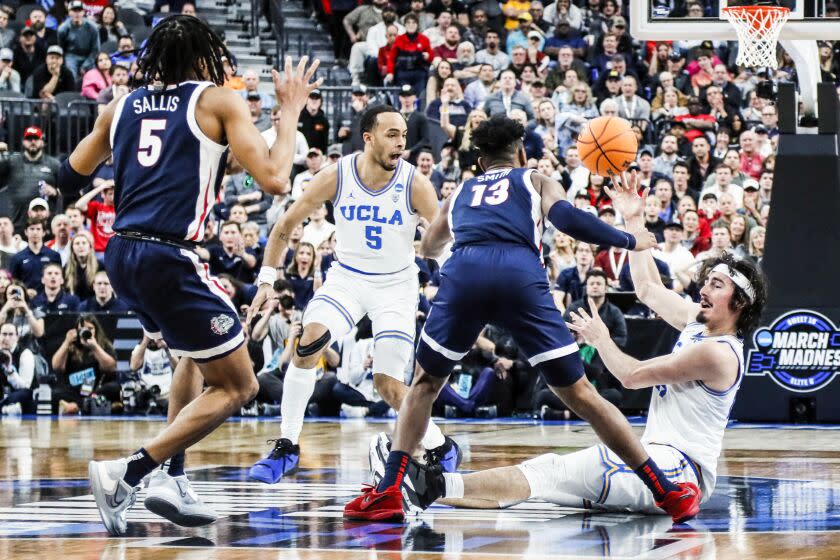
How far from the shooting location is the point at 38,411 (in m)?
15.7

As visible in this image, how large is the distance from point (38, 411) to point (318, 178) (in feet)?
25.4

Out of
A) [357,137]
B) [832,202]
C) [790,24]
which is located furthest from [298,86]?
[357,137]

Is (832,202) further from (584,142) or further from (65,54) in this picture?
(65,54)

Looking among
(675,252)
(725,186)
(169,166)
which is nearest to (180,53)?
(169,166)

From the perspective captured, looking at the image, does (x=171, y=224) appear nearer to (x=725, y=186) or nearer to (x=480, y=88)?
(x=725, y=186)

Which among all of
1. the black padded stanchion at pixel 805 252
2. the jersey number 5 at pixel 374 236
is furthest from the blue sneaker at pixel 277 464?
the black padded stanchion at pixel 805 252

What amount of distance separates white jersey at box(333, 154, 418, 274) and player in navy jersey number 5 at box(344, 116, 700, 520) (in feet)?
6.54

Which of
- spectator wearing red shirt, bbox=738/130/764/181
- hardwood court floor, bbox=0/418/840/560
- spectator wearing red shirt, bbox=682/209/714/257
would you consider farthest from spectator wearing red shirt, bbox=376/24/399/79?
hardwood court floor, bbox=0/418/840/560

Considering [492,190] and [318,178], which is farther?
[318,178]

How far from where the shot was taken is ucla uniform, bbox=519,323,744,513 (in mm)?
7117

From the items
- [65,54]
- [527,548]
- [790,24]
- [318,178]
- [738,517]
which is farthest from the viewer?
[65,54]

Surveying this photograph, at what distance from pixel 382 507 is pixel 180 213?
70.8 inches

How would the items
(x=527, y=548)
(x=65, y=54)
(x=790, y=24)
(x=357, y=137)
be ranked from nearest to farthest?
1. (x=527, y=548)
2. (x=790, y=24)
3. (x=357, y=137)
4. (x=65, y=54)

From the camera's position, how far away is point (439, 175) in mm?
17547
